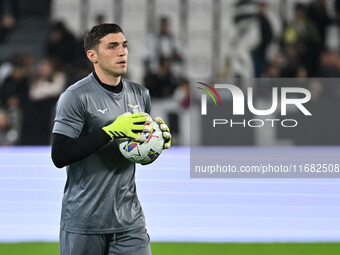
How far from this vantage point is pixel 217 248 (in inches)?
245

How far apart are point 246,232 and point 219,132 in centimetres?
597

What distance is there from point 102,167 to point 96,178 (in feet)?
0.22

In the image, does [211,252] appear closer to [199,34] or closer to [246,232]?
[246,232]

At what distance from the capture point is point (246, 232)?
6.75m

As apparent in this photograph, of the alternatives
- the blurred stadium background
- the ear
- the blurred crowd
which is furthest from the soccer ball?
the blurred crowd

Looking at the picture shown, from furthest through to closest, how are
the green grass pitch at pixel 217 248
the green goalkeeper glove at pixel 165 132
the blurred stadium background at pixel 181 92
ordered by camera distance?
the blurred stadium background at pixel 181 92 < the green grass pitch at pixel 217 248 < the green goalkeeper glove at pixel 165 132

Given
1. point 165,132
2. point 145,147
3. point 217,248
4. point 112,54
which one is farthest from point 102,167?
point 217,248

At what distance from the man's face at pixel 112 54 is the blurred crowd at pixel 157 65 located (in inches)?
370

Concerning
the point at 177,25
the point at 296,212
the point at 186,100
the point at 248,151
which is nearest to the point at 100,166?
the point at 296,212

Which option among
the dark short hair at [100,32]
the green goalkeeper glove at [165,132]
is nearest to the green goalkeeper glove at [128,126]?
the green goalkeeper glove at [165,132]

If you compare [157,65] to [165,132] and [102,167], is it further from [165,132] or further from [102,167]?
[102,167]

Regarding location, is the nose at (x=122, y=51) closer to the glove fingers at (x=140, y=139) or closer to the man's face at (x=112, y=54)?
the man's face at (x=112, y=54)

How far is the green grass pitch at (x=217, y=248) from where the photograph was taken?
239 inches

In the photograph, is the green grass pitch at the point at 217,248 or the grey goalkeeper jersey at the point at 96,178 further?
the green grass pitch at the point at 217,248
